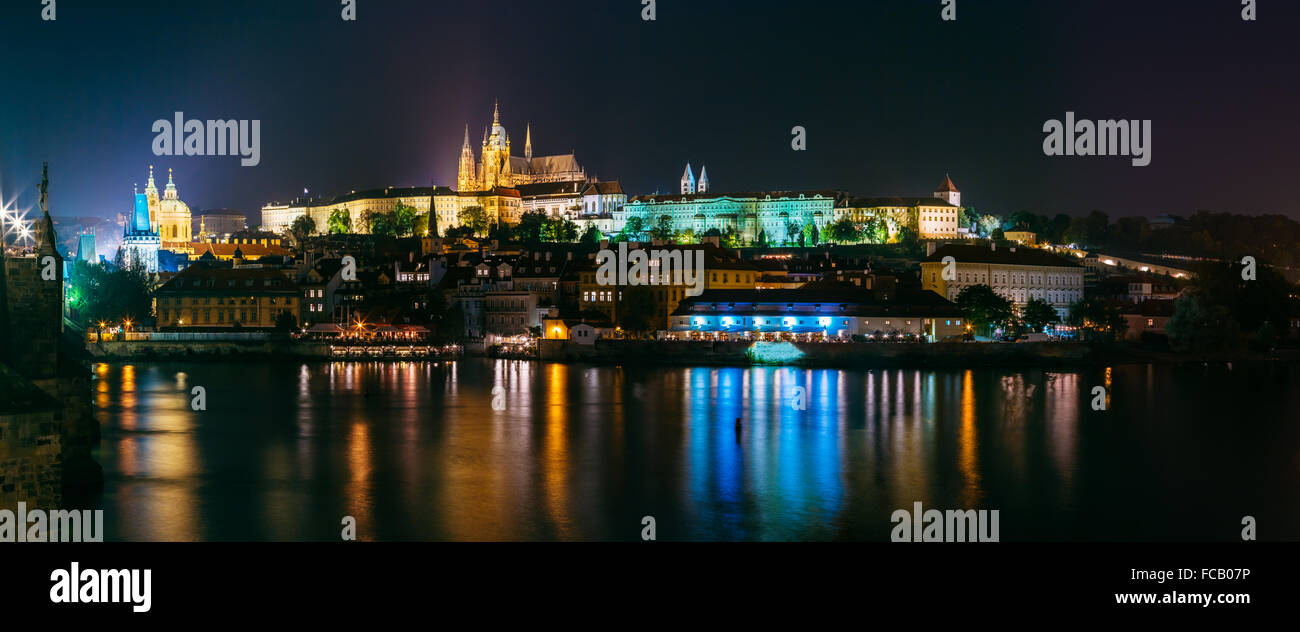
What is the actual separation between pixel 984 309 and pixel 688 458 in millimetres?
28447

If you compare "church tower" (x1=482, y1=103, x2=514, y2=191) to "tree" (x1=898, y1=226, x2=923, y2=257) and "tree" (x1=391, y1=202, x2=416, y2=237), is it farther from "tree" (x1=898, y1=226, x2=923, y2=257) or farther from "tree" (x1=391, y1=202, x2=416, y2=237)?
"tree" (x1=898, y1=226, x2=923, y2=257)

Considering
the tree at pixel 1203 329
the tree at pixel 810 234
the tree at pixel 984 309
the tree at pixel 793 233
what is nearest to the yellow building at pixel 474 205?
the tree at pixel 793 233

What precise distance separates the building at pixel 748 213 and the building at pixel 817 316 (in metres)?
47.2

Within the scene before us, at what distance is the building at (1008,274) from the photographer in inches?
2132

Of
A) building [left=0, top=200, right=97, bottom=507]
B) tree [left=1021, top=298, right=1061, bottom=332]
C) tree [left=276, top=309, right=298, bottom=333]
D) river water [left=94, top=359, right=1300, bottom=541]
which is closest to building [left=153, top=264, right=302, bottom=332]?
tree [left=276, top=309, right=298, bottom=333]

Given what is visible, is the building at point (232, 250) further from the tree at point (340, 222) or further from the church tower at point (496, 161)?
the church tower at point (496, 161)

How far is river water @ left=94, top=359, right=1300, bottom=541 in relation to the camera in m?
15.2

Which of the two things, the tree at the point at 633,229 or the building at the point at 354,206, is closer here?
the tree at the point at 633,229

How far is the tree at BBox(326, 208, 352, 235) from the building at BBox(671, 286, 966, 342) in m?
64.4

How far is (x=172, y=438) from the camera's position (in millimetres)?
22344

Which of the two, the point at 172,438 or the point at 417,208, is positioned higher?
the point at 417,208

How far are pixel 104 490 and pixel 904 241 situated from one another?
76938mm
